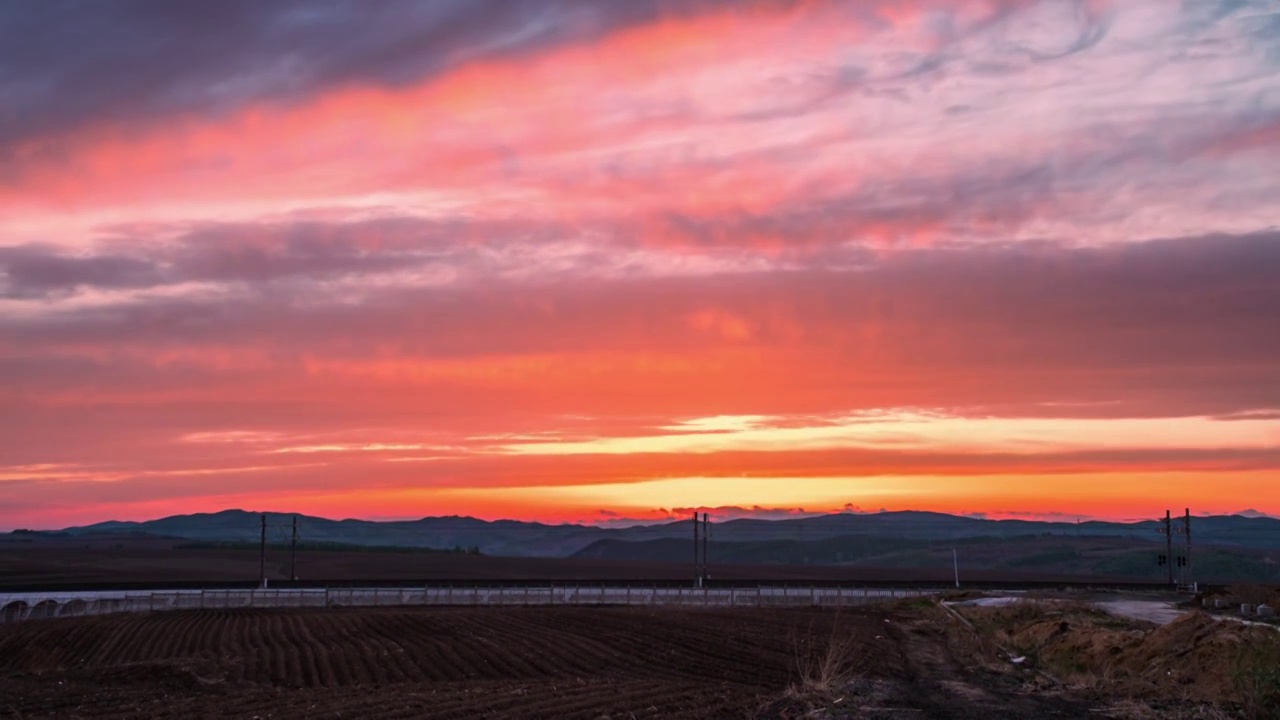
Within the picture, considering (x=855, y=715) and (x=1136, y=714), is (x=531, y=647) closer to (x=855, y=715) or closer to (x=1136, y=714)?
(x=855, y=715)

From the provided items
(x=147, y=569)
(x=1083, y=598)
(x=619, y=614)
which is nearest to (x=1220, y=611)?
(x=1083, y=598)

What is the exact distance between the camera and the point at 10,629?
5356 centimetres


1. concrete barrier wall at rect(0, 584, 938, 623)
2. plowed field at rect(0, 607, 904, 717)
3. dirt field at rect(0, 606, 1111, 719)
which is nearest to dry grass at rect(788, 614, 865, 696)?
dirt field at rect(0, 606, 1111, 719)

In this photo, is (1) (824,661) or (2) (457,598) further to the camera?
(2) (457,598)

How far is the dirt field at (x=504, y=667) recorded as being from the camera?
25828 millimetres

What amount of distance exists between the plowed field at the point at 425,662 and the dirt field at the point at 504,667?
9 centimetres

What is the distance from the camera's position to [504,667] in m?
36.5

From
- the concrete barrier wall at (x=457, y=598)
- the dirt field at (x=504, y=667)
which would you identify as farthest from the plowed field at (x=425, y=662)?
the concrete barrier wall at (x=457, y=598)

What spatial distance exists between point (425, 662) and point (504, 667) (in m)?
3.39

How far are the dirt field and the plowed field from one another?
0.09 meters

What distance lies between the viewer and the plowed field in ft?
86.1

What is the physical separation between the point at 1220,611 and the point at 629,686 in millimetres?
38182

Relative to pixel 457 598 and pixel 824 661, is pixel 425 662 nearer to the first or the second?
pixel 824 661

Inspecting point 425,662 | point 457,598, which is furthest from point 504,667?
point 457,598
